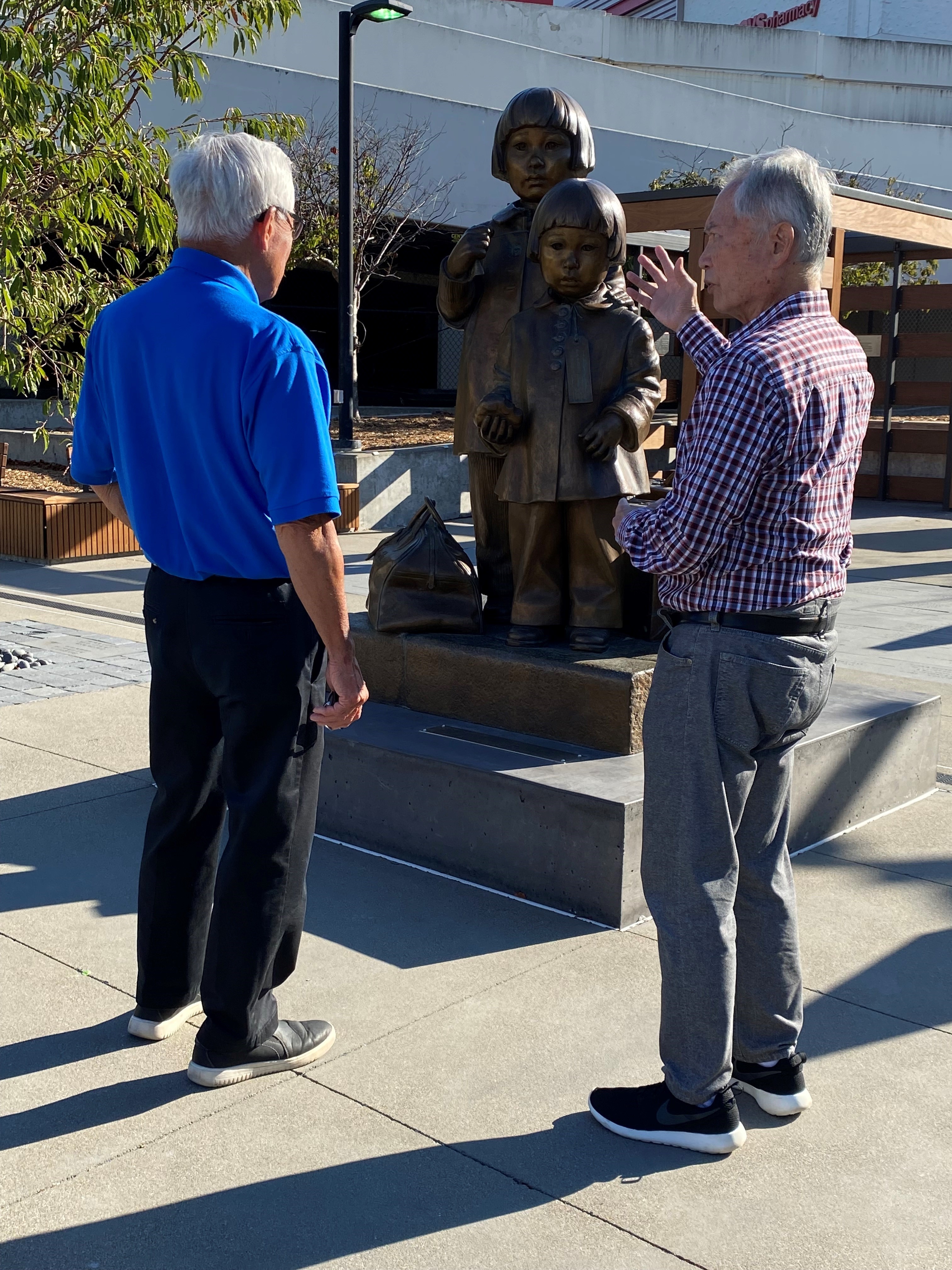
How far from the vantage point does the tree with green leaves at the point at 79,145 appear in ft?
19.3

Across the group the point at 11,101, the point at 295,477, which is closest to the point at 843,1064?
the point at 295,477

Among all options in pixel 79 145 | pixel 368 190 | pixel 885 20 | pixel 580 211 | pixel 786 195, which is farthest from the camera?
pixel 885 20

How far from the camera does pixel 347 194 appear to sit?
13805 mm

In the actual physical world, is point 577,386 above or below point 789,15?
below

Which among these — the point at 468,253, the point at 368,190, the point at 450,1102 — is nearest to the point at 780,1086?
the point at 450,1102

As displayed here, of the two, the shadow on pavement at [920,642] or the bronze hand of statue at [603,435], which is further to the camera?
the shadow on pavement at [920,642]

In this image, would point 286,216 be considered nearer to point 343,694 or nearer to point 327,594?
point 327,594

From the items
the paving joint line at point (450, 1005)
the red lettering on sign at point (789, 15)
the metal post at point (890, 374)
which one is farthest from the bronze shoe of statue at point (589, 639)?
the red lettering on sign at point (789, 15)

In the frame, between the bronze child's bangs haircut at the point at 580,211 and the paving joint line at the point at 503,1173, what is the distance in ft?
9.02

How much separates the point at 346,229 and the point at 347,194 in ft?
1.16

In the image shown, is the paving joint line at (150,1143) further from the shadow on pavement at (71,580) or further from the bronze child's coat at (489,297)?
the shadow on pavement at (71,580)

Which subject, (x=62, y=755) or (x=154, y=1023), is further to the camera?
(x=62, y=755)

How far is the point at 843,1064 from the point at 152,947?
1.66 meters

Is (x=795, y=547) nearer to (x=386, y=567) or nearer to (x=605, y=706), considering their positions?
(x=605, y=706)
